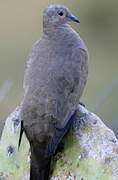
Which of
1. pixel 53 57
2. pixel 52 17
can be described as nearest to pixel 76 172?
pixel 53 57

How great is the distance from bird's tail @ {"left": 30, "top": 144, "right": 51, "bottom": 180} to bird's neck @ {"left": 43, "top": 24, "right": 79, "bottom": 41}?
42cm

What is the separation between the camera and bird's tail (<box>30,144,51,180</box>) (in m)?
2.27

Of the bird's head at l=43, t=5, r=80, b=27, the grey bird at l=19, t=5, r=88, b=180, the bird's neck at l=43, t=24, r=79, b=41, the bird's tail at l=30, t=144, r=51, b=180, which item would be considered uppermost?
the bird's head at l=43, t=5, r=80, b=27

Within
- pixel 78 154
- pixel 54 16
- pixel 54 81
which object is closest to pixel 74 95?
pixel 54 81

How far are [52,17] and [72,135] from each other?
45 cm

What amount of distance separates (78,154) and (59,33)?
0.48m

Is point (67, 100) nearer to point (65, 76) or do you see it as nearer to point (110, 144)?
point (65, 76)

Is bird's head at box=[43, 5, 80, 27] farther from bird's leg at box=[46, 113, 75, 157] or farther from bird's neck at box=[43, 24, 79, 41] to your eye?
bird's leg at box=[46, 113, 75, 157]

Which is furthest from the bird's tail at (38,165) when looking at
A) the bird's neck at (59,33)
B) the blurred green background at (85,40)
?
the blurred green background at (85,40)

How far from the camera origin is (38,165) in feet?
7.46

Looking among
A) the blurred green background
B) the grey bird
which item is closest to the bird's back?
the grey bird

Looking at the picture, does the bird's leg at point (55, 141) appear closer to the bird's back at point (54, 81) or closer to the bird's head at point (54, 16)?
the bird's back at point (54, 81)

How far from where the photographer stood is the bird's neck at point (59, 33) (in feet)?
8.16

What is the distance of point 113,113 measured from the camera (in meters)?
4.05
